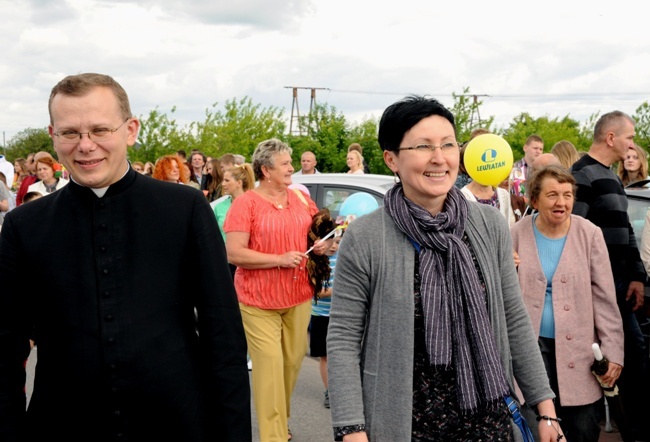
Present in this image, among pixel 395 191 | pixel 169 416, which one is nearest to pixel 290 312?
pixel 395 191

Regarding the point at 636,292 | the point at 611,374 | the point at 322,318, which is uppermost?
the point at 636,292

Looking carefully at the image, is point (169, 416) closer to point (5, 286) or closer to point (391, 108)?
point (5, 286)

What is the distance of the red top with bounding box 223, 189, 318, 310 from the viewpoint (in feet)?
19.1

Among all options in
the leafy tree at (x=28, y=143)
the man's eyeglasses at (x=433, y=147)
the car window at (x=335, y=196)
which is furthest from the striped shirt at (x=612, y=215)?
the leafy tree at (x=28, y=143)

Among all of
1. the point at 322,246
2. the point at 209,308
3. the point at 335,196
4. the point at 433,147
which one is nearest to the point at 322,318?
the point at 322,246

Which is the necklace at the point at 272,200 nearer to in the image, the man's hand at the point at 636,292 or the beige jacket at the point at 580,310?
the beige jacket at the point at 580,310

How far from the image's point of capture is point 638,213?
6523 mm

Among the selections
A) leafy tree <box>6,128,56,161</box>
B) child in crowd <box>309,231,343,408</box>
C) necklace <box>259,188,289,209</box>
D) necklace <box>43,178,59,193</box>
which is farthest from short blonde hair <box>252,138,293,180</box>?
leafy tree <box>6,128,56,161</box>

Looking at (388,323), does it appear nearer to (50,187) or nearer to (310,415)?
(310,415)

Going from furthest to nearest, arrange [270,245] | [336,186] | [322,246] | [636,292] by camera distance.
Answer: [336,186], [322,246], [270,245], [636,292]

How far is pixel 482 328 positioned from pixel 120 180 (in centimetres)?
132

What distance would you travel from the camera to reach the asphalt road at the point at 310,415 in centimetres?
614

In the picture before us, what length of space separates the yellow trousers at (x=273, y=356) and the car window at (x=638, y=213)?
2.78 meters

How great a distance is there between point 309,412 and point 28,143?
254ft
